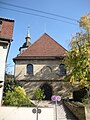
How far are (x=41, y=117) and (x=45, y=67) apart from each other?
45.4 ft

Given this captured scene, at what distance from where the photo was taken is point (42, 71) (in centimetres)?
2886

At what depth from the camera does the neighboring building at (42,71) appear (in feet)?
92.5

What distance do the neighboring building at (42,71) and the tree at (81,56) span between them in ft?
17.2

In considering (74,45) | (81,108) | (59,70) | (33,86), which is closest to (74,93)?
(59,70)

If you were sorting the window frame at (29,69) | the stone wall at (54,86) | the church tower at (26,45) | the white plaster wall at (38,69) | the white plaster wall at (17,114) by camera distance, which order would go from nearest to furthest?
the white plaster wall at (17,114) → the stone wall at (54,86) → the white plaster wall at (38,69) → the window frame at (29,69) → the church tower at (26,45)

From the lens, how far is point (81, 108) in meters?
16.2

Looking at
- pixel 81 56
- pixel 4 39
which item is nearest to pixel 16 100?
pixel 4 39

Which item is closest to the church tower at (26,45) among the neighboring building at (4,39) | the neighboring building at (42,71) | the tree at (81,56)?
the neighboring building at (42,71)

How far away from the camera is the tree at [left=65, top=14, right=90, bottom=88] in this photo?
20.6 metres

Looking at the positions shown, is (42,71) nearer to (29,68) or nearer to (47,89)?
(29,68)

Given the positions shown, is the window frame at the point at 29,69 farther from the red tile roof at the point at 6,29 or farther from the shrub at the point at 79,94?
the red tile roof at the point at 6,29

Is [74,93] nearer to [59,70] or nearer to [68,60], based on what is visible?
[59,70]

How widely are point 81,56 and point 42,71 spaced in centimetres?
908

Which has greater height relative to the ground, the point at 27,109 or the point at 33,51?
the point at 33,51
